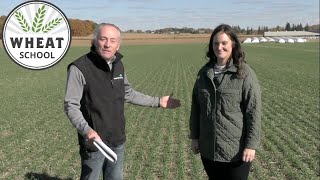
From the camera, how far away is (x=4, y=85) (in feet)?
65.2

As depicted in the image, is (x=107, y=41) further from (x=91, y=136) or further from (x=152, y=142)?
(x=152, y=142)

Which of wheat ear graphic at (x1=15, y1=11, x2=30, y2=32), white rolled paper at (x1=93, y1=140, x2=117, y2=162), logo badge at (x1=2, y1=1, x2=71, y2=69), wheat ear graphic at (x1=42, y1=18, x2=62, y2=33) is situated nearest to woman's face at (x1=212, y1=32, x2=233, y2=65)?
white rolled paper at (x1=93, y1=140, x2=117, y2=162)

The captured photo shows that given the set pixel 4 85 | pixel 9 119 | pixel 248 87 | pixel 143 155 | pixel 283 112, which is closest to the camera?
pixel 248 87

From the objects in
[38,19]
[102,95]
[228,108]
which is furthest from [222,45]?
[38,19]

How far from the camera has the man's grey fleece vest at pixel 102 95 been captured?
3.51 meters

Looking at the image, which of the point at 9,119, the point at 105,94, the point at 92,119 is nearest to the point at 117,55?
the point at 105,94

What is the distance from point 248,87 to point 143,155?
4.23 m

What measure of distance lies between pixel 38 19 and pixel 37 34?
28cm

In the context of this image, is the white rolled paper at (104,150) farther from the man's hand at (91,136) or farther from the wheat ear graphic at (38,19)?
the wheat ear graphic at (38,19)

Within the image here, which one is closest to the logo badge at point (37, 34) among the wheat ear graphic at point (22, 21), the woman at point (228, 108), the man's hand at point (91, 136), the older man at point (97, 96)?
the wheat ear graphic at point (22, 21)

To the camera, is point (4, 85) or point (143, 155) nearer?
point (143, 155)

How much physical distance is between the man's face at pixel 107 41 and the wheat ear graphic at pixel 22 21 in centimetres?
109

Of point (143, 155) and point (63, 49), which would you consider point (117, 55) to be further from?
point (143, 155)

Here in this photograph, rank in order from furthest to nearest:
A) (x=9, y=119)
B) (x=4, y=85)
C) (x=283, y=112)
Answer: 1. (x=4, y=85)
2. (x=283, y=112)
3. (x=9, y=119)
